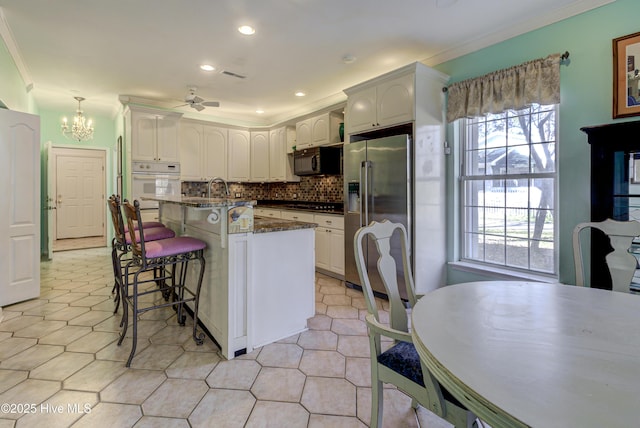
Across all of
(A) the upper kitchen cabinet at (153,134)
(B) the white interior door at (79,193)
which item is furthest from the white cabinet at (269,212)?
(B) the white interior door at (79,193)

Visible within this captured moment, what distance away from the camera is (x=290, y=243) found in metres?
2.48

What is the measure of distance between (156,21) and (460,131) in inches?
124

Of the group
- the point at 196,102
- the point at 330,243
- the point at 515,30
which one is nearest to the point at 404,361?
the point at 330,243

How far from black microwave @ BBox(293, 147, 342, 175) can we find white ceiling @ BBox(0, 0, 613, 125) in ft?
2.97

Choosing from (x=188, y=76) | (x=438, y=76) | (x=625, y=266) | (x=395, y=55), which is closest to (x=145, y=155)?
(x=188, y=76)

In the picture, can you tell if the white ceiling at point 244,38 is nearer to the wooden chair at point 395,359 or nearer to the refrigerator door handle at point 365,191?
the refrigerator door handle at point 365,191

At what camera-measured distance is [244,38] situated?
3.06 metres

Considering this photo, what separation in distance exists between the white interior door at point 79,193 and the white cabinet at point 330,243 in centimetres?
566

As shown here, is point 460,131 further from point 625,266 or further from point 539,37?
point 625,266

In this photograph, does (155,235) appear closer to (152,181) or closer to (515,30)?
(152,181)

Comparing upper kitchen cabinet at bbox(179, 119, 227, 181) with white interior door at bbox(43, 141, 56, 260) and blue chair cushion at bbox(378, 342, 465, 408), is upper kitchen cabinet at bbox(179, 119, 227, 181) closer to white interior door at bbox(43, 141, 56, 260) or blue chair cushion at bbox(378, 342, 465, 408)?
white interior door at bbox(43, 141, 56, 260)

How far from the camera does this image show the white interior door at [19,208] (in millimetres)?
3070

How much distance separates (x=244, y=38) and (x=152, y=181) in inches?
115

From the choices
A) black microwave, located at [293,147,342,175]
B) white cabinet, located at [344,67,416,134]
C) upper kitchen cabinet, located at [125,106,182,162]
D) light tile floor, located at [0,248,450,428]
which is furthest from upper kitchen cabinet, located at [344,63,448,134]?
upper kitchen cabinet, located at [125,106,182,162]
